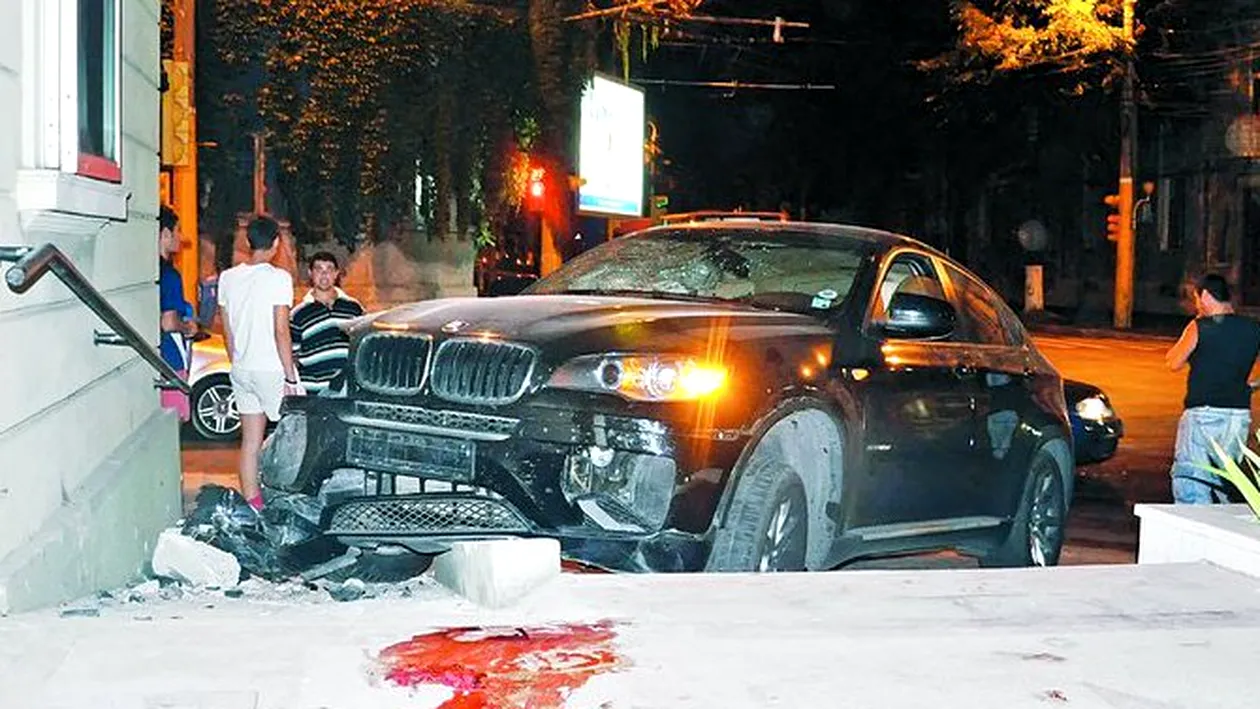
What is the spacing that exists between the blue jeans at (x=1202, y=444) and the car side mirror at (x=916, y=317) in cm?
324

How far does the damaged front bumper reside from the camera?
5653 mm

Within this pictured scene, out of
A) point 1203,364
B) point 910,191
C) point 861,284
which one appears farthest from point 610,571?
point 910,191

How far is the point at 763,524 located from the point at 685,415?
62cm

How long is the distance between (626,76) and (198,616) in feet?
72.3

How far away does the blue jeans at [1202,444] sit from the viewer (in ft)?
30.5

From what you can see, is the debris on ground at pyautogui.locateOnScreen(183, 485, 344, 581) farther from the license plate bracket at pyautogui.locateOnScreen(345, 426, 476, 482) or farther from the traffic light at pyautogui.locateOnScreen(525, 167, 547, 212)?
the traffic light at pyautogui.locateOnScreen(525, 167, 547, 212)

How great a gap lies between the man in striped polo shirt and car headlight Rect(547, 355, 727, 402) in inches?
118

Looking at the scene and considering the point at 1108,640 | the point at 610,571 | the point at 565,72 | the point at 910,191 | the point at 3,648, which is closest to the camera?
the point at 3,648

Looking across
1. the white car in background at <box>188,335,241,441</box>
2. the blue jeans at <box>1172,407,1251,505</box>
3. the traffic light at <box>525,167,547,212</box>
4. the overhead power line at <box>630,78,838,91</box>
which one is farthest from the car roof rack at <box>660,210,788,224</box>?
the overhead power line at <box>630,78,838,91</box>

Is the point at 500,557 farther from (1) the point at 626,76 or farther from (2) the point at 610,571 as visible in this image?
(1) the point at 626,76

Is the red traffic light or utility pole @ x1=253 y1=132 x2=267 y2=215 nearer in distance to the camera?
utility pole @ x1=253 y1=132 x2=267 y2=215

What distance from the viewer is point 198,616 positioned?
4.77 metres

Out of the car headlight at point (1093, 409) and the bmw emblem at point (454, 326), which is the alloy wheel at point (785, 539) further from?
the car headlight at point (1093, 409)

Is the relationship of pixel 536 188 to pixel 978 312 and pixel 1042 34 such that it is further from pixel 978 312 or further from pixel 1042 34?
pixel 1042 34
